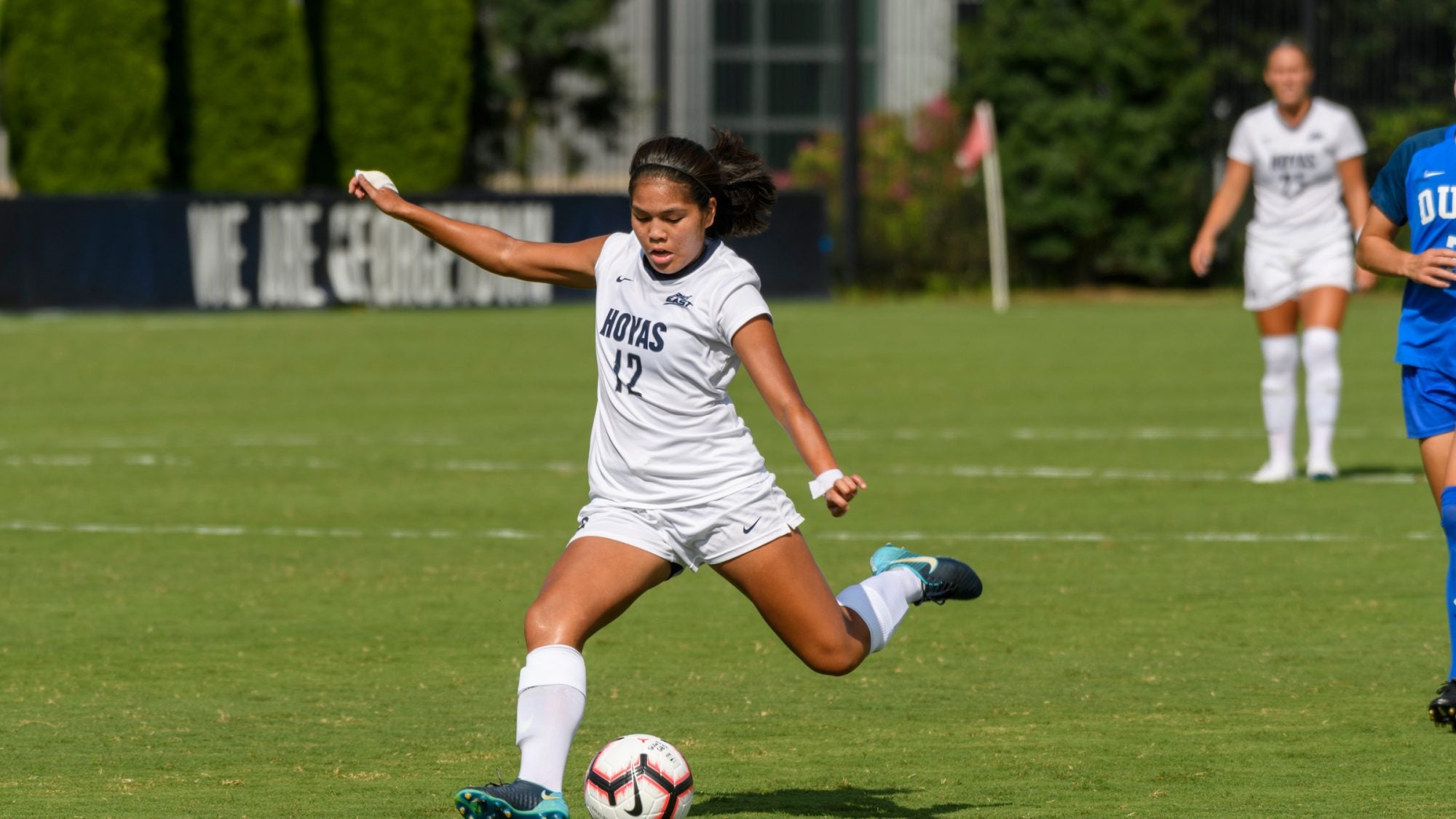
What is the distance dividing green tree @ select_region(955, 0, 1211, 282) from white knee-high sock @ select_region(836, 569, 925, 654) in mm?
27292

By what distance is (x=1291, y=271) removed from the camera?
1328 cm

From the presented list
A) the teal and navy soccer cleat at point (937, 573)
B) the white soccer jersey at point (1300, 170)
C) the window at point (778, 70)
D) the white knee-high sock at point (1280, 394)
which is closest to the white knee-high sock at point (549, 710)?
the teal and navy soccer cleat at point (937, 573)

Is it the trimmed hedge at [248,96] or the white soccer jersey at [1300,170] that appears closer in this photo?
the white soccer jersey at [1300,170]

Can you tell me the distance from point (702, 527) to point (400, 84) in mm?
29450

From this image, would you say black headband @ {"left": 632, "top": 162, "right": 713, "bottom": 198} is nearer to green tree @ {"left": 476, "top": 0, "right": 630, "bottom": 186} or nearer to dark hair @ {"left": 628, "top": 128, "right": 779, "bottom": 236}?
dark hair @ {"left": 628, "top": 128, "right": 779, "bottom": 236}

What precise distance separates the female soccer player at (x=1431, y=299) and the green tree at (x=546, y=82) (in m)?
32.7

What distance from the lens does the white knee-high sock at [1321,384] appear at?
525 inches

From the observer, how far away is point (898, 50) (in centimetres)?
4066

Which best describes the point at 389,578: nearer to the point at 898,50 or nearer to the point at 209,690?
the point at 209,690

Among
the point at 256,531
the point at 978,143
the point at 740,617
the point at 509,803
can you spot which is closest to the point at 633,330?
the point at 509,803

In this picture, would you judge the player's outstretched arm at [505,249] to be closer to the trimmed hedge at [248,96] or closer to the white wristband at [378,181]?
the white wristband at [378,181]

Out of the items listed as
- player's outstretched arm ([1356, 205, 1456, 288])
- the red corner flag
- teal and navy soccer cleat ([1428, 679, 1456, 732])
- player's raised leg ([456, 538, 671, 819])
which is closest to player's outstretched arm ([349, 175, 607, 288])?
player's raised leg ([456, 538, 671, 819])

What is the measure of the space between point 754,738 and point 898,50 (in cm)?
3476

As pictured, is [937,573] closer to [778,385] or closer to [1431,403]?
[778,385]
